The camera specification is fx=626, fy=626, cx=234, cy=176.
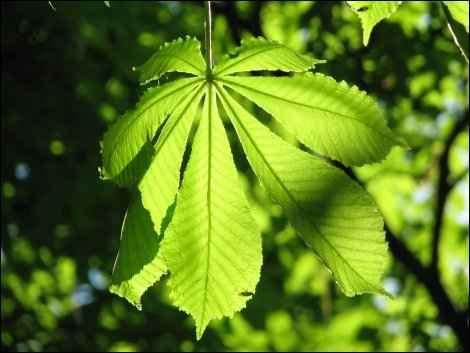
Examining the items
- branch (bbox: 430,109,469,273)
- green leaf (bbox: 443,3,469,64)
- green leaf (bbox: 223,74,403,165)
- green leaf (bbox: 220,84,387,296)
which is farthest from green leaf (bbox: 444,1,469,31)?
branch (bbox: 430,109,469,273)

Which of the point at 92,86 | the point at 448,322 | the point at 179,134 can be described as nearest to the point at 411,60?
the point at 448,322

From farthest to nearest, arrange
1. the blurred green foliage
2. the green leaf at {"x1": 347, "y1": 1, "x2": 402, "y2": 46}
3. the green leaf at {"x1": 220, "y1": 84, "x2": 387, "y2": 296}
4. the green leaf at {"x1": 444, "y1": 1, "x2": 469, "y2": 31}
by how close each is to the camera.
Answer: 1. the blurred green foliage
2. the green leaf at {"x1": 444, "y1": 1, "x2": 469, "y2": 31}
3. the green leaf at {"x1": 347, "y1": 1, "x2": 402, "y2": 46}
4. the green leaf at {"x1": 220, "y1": 84, "x2": 387, "y2": 296}

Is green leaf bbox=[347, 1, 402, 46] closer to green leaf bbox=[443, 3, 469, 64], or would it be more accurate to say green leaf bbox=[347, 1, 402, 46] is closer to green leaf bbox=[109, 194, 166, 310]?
green leaf bbox=[443, 3, 469, 64]

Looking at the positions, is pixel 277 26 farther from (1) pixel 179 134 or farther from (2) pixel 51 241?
(1) pixel 179 134

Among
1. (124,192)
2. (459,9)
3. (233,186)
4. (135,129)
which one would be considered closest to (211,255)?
(233,186)

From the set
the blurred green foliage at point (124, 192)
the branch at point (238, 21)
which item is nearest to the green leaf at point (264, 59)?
the blurred green foliage at point (124, 192)

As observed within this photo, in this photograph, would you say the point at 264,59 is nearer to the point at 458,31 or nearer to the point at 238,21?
the point at 458,31
